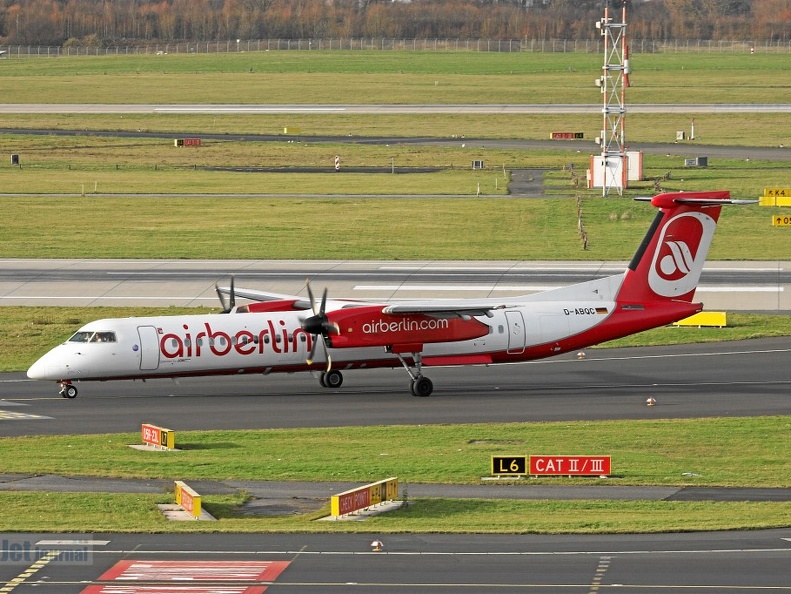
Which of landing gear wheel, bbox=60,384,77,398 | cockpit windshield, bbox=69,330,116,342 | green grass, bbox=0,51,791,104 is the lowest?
landing gear wheel, bbox=60,384,77,398

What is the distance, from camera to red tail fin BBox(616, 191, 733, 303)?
43188 mm

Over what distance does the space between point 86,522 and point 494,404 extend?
56.0ft

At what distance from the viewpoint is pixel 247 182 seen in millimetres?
92812

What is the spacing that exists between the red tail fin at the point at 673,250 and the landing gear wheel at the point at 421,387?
7165 mm

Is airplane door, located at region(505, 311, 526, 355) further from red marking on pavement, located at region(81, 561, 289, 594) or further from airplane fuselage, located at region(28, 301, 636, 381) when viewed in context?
red marking on pavement, located at region(81, 561, 289, 594)

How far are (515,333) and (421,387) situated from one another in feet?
11.8

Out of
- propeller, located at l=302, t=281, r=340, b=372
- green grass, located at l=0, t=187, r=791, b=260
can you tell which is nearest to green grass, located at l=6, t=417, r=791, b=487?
propeller, located at l=302, t=281, r=340, b=372

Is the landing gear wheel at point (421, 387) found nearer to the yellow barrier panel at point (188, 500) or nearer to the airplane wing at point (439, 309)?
the airplane wing at point (439, 309)

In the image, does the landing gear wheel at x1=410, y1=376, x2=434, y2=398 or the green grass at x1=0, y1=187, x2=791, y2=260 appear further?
the green grass at x1=0, y1=187, x2=791, y2=260

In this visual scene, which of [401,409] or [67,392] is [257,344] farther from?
[67,392]

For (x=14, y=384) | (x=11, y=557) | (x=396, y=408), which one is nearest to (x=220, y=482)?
(x=11, y=557)

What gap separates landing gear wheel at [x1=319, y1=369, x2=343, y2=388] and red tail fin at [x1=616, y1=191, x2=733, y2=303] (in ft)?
31.9

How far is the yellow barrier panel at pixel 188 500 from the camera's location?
85.4 ft

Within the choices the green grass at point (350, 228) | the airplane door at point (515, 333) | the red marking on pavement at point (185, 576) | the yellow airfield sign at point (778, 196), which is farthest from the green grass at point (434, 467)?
the yellow airfield sign at point (778, 196)
